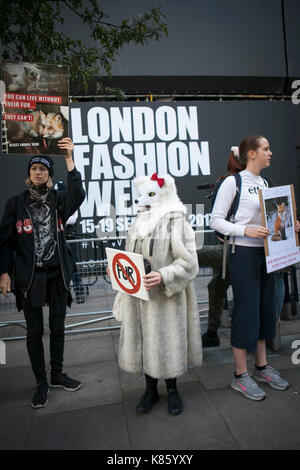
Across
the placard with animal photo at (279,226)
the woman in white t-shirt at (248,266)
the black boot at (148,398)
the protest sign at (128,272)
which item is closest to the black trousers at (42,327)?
the protest sign at (128,272)

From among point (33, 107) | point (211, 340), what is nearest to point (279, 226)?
point (211, 340)

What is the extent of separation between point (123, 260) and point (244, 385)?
1.47 m

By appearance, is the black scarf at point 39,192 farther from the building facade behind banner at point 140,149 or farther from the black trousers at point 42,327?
the building facade behind banner at point 140,149

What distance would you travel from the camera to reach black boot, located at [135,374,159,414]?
2.50 meters

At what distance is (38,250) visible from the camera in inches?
109

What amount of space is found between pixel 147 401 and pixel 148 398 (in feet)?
0.08

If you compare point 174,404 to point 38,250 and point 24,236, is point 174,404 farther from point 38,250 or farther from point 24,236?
point 24,236

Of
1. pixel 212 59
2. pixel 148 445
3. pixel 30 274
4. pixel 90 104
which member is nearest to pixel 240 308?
pixel 148 445

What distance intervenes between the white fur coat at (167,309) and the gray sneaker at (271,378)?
845mm

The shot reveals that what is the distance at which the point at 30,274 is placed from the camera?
269cm

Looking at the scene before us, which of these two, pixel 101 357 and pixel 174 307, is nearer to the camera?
pixel 174 307

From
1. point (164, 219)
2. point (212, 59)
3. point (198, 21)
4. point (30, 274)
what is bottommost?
point (30, 274)

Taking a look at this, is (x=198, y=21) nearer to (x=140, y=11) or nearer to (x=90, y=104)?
(x=140, y=11)

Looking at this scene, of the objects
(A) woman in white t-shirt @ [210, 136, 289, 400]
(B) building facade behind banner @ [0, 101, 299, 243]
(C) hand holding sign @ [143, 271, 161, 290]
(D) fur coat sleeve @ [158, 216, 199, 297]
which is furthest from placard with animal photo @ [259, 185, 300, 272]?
(B) building facade behind banner @ [0, 101, 299, 243]
